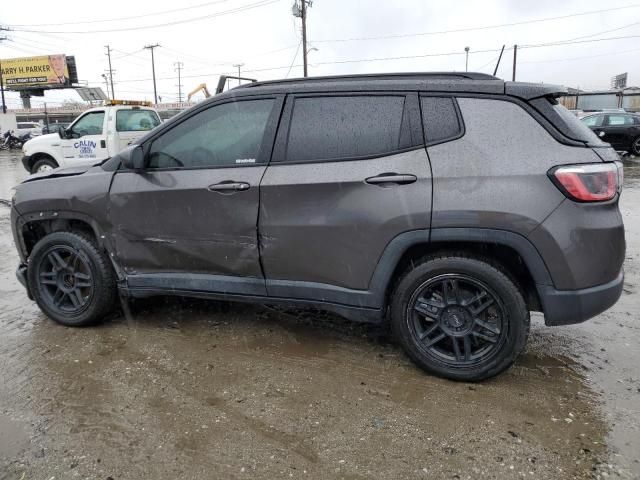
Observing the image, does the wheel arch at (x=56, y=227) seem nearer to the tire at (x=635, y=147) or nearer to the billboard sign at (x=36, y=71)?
the tire at (x=635, y=147)

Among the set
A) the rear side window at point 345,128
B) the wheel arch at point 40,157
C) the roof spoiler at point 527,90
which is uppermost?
the roof spoiler at point 527,90

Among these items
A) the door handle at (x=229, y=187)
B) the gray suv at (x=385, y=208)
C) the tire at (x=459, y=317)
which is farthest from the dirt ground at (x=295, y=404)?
the door handle at (x=229, y=187)

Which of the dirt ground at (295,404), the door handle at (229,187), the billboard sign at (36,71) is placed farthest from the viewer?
the billboard sign at (36,71)

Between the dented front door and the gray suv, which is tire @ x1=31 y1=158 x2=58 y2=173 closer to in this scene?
the gray suv

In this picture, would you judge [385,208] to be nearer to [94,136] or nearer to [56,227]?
[56,227]

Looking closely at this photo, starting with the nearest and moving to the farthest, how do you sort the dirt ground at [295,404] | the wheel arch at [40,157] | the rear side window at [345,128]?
the dirt ground at [295,404], the rear side window at [345,128], the wheel arch at [40,157]

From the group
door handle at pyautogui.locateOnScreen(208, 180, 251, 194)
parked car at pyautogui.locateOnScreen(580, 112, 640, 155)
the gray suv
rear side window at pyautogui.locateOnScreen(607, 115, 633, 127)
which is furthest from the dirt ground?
rear side window at pyautogui.locateOnScreen(607, 115, 633, 127)

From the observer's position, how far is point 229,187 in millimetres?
3197

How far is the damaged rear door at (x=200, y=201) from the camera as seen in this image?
3225 mm

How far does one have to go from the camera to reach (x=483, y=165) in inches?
109

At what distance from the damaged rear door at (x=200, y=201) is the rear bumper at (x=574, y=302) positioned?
1739mm

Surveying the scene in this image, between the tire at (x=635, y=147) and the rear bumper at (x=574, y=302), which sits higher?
the tire at (x=635, y=147)

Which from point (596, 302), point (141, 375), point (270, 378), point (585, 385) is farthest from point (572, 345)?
point (141, 375)

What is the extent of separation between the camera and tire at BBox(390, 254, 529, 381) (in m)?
2.82
